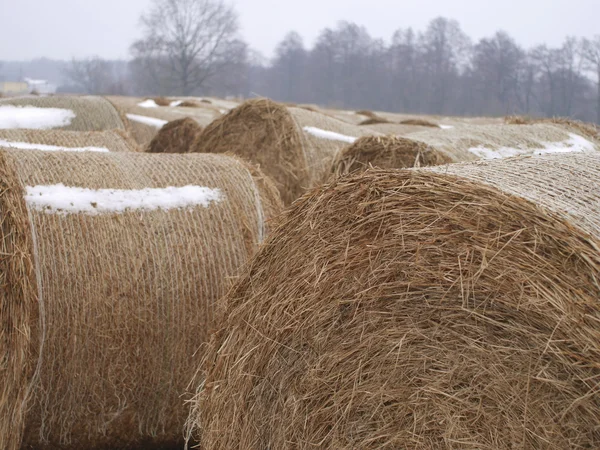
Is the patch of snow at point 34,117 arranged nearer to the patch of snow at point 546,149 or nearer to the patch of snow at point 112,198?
the patch of snow at point 112,198

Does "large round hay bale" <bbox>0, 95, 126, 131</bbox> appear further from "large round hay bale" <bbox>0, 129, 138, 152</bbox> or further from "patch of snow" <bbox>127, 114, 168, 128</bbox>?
"large round hay bale" <bbox>0, 129, 138, 152</bbox>

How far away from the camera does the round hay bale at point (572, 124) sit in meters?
6.45

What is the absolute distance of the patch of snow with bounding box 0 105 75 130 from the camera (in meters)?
7.43

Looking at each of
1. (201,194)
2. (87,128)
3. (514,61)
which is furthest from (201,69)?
(201,194)

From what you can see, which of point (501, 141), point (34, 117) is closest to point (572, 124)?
point (501, 141)

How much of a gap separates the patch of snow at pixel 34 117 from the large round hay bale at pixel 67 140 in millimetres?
1908

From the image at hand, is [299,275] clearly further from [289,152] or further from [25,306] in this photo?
[289,152]

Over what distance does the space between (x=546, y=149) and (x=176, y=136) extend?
399cm

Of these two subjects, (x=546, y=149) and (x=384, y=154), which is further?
(x=546, y=149)

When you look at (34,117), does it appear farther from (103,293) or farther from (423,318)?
(423,318)

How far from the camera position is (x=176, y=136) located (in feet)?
26.2

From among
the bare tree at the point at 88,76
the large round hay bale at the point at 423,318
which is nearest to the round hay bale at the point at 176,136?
the large round hay bale at the point at 423,318

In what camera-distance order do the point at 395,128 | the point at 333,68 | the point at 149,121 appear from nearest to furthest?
1. the point at 395,128
2. the point at 149,121
3. the point at 333,68

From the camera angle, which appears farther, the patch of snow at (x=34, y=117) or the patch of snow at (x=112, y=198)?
the patch of snow at (x=34, y=117)
